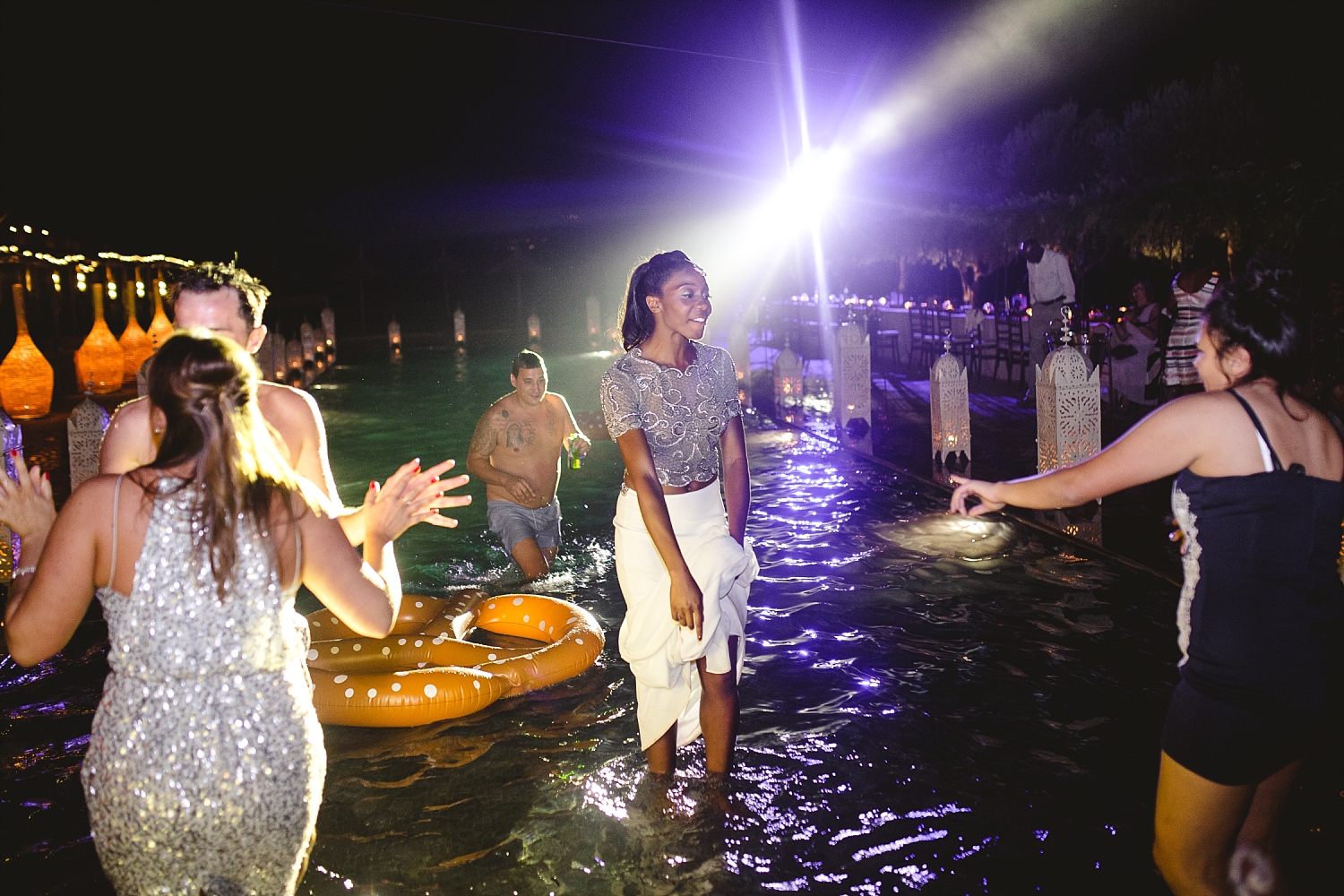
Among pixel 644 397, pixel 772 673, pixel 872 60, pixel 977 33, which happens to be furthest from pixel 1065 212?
pixel 644 397

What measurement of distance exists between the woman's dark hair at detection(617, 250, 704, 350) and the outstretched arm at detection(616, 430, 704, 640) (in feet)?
1.59

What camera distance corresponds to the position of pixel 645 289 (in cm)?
380

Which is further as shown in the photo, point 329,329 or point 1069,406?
point 329,329

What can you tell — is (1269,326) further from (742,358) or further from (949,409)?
(742,358)

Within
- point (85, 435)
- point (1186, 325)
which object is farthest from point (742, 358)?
point (85, 435)

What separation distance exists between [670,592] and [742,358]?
14003 millimetres

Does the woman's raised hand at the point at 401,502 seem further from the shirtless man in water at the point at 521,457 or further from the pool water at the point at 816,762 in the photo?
the shirtless man in water at the point at 521,457

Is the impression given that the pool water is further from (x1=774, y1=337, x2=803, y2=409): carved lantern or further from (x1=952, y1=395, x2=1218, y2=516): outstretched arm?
(x1=774, y1=337, x2=803, y2=409): carved lantern

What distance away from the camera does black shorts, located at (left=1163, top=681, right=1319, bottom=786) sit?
8.16 feet

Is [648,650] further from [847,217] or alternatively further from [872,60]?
[847,217]

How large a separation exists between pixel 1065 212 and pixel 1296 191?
543 centimetres

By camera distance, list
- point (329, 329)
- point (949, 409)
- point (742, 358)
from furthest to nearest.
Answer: point (329, 329) < point (742, 358) < point (949, 409)

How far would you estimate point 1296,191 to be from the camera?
1091 cm

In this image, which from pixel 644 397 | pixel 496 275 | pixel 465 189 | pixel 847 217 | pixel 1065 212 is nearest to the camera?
pixel 644 397
